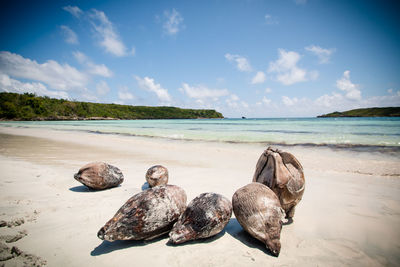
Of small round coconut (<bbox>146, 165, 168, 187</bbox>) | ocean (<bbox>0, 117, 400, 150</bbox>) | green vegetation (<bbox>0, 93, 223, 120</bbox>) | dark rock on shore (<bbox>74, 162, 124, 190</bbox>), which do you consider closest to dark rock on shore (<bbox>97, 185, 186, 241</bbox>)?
small round coconut (<bbox>146, 165, 168, 187</bbox>)

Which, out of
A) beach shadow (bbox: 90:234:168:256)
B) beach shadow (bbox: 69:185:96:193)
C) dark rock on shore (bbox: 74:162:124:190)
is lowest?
beach shadow (bbox: 69:185:96:193)

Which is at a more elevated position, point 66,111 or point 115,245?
→ point 66,111

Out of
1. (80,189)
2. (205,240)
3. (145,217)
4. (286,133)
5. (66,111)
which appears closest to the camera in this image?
(145,217)

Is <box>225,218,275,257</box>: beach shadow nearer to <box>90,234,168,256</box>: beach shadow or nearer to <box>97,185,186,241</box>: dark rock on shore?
<box>97,185,186,241</box>: dark rock on shore

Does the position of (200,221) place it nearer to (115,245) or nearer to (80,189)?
(115,245)

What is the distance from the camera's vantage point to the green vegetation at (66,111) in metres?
69.8

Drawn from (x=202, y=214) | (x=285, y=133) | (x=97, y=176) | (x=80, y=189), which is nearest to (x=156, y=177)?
(x=97, y=176)

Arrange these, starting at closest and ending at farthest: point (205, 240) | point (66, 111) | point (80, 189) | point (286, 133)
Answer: point (205, 240) → point (80, 189) → point (286, 133) → point (66, 111)

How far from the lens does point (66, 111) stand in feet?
289

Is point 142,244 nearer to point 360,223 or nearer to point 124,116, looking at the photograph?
point 360,223

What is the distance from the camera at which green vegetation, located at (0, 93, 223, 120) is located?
69.8 m

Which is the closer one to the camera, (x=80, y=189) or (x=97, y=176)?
(x=97, y=176)

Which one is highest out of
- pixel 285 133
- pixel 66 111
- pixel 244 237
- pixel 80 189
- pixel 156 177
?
pixel 66 111

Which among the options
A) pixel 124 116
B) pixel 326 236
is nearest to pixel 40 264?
pixel 326 236
